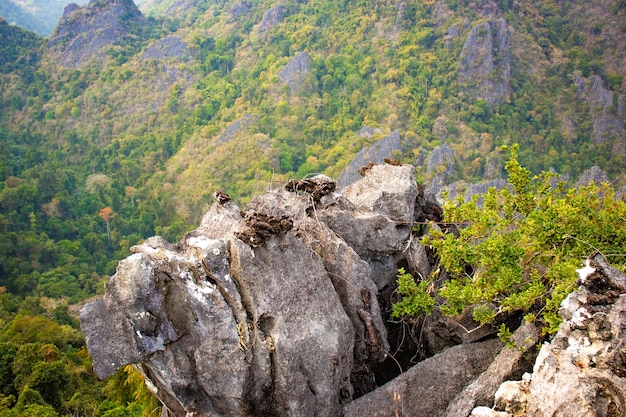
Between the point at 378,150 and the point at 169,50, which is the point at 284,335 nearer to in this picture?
the point at 378,150

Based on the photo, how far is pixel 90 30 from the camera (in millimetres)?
97500

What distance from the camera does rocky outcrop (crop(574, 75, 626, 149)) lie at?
65938 mm

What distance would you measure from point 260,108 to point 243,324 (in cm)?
7260

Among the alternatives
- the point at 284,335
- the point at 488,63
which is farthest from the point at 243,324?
the point at 488,63

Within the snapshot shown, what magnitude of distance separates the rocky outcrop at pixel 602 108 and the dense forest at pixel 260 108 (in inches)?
6.8

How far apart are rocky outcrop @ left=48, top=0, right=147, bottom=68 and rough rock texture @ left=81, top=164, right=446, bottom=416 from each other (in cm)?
9797

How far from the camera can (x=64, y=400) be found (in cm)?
2123

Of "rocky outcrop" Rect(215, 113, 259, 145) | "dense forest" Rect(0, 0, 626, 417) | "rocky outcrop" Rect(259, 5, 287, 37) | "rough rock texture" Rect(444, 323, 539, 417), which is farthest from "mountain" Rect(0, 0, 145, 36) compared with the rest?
"rough rock texture" Rect(444, 323, 539, 417)

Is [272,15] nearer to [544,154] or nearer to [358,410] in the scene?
[544,154]

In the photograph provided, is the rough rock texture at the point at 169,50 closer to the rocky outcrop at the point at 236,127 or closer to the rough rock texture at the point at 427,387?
the rocky outcrop at the point at 236,127

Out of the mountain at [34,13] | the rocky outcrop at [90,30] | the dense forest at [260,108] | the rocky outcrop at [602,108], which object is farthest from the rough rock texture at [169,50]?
the rocky outcrop at [602,108]

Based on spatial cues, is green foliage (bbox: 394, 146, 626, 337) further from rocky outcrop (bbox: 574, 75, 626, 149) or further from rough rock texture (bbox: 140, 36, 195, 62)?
rough rock texture (bbox: 140, 36, 195, 62)

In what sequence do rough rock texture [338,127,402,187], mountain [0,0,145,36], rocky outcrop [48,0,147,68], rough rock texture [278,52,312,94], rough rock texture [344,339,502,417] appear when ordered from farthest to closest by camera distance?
mountain [0,0,145,36], rocky outcrop [48,0,147,68], rough rock texture [278,52,312,94], rough rock texture [338,127,402,187], rough rock texture [344,339,502,417]

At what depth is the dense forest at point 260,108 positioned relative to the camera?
60250 mm
